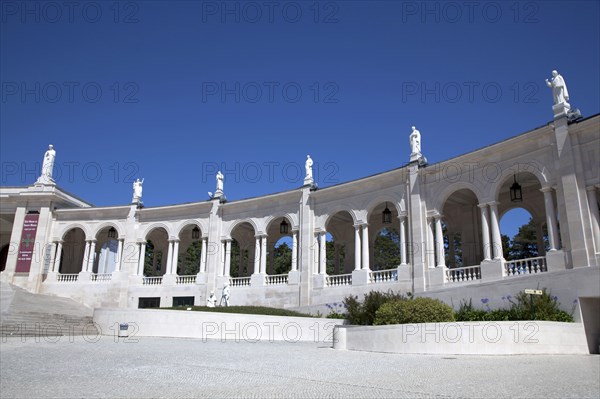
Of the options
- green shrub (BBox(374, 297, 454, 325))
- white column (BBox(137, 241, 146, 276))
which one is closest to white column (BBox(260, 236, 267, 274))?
white column (BBox(137, 241, 146, 276))

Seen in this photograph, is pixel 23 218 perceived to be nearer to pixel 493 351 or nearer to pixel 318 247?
pixel 318 247

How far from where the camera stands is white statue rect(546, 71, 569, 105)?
73.4 feet

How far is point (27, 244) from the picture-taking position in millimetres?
39406

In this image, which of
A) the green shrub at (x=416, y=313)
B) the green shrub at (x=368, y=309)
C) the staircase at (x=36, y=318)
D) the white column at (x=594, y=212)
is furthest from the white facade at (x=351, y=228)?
the staircase at (x=36, y=318)

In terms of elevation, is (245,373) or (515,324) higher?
(515,324)

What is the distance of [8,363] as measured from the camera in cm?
1260

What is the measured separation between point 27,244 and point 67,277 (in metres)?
4.05

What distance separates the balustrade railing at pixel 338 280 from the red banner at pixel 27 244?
2440cm

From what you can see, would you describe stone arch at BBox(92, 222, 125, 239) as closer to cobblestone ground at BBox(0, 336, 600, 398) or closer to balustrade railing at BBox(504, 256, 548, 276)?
cobblestone ground at BBox(0, 336, 600, 398)

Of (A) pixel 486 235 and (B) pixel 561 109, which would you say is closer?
(B) pixel 561 109

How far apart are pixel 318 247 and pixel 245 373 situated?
22.0m

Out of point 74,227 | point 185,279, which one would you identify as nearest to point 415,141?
point 185,279

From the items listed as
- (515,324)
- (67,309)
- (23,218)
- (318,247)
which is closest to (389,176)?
(318,247)

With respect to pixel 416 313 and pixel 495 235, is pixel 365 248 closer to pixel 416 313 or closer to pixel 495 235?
pixel 495 235
